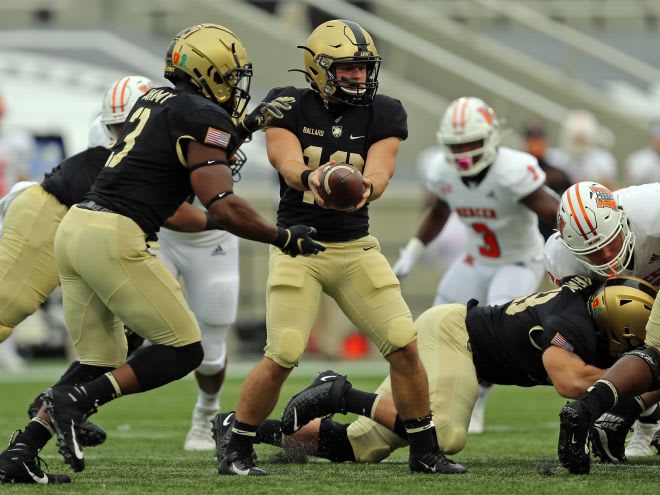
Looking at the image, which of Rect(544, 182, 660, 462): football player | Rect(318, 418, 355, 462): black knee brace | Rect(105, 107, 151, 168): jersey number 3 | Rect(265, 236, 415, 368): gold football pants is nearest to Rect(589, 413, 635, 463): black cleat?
Rect(544, 182, 660, 462): football player

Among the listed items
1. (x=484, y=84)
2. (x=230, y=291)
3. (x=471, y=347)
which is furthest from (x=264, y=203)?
(x=471, y=347)

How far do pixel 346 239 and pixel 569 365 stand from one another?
0.95 metres

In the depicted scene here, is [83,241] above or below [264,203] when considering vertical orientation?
below

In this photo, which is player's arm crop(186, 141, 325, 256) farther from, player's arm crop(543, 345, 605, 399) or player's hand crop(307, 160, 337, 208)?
player's arm crop(543, 345, 605, 399)

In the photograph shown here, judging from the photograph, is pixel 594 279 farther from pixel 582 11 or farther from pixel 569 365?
pixel 582 11

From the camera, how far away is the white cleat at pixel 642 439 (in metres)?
6.04

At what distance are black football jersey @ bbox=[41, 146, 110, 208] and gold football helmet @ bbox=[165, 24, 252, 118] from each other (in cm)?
106

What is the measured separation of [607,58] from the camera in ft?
51.9

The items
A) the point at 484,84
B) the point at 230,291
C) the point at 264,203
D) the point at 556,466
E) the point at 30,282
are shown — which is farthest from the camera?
the point at 484,84

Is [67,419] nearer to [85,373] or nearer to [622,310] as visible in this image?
[85,373]

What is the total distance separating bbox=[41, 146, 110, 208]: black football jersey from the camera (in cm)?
618

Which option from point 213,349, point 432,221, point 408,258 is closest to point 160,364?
point 213,349

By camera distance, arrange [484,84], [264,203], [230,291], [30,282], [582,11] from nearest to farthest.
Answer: [30,282]
[230,291]
[264,203]
[484,84]
[582,11]

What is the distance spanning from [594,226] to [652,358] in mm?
623
